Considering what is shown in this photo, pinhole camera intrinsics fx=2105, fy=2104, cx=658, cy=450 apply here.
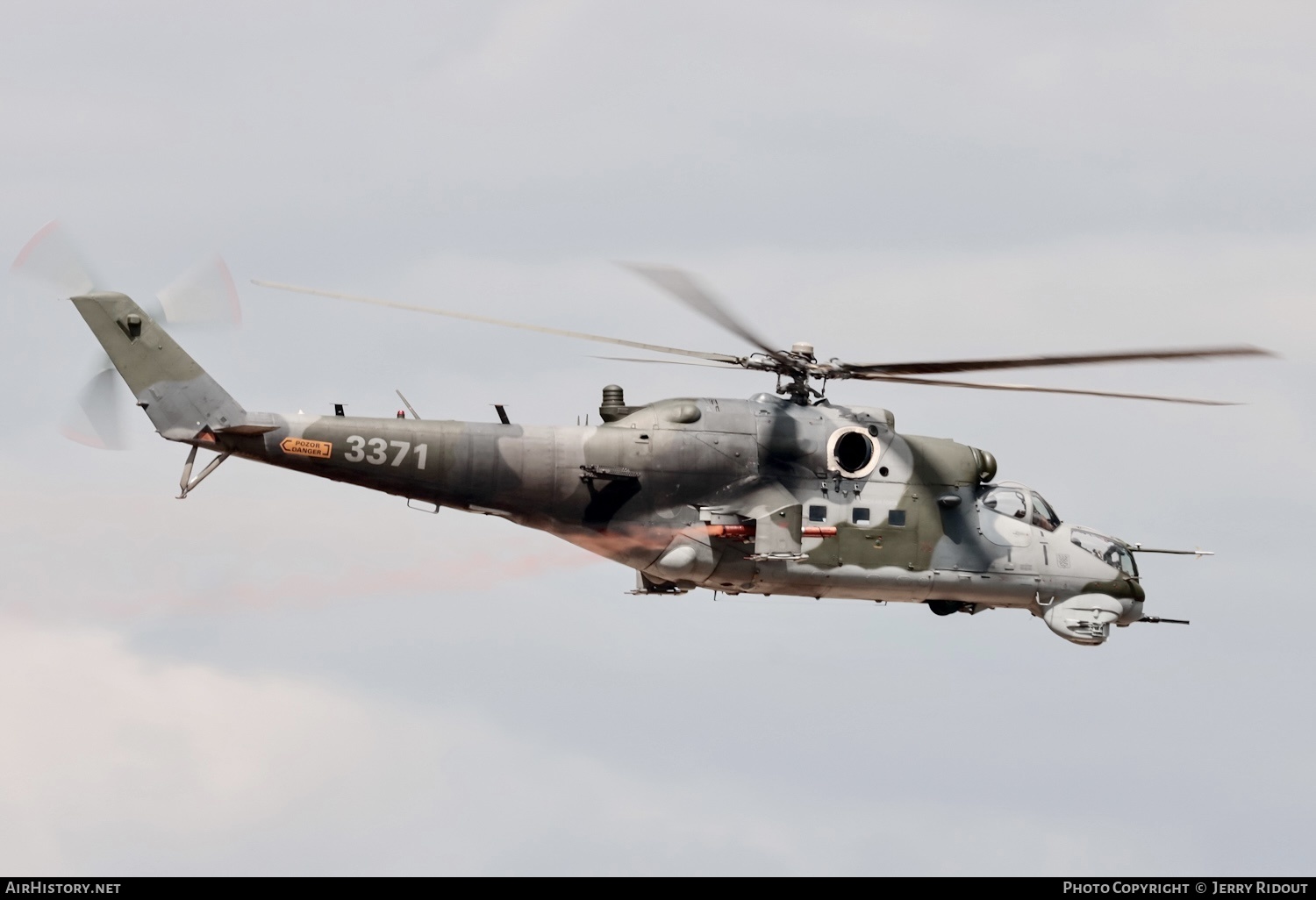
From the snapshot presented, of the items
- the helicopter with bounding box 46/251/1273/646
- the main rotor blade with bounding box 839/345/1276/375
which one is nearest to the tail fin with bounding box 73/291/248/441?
the helicopter with bounding box 46/251/1273/646

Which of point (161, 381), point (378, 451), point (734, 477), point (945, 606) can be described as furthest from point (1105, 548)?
point (161, 381)

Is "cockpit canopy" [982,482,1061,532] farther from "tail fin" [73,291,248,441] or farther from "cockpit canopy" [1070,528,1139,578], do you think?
"tail fin" [73,291,248,441]

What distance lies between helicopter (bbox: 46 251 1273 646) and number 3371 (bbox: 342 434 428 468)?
0.04 metres

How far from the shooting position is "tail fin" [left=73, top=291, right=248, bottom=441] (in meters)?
42.0

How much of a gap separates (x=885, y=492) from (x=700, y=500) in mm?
4139

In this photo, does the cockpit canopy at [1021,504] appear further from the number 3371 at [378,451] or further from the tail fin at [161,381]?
the tail fin at [161,381]

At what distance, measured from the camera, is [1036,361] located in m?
41.7

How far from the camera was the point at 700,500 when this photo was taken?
4394 centimetres

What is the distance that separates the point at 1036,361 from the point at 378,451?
43.5 ft

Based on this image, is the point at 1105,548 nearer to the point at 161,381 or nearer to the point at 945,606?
the point at 945,606
